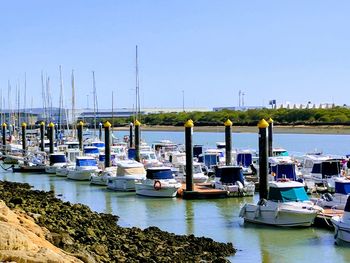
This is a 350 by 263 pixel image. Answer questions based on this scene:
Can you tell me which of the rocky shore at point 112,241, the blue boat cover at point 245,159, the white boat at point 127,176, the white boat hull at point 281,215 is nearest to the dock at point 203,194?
the white boat at point 127,176

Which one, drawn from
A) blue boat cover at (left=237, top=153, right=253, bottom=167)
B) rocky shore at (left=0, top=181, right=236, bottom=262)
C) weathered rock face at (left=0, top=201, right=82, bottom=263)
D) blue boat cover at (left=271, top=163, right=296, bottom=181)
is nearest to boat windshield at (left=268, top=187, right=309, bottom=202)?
rocky shore at (left=0, top=181, right=236, bottom=262)

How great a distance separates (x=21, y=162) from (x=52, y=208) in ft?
144

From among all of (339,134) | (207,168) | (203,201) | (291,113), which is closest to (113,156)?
(207,168)

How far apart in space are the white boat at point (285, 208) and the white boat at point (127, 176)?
52.7 feet

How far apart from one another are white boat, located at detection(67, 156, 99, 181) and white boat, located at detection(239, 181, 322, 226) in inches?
1045

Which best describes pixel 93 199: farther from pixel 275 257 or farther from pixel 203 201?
pixel 275 257

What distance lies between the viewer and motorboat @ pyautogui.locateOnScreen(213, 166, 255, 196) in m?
41.5

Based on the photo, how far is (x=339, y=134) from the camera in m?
141

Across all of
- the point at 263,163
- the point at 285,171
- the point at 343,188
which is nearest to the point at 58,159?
the point at 285,171

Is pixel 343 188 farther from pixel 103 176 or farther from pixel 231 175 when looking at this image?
pixel 103 176

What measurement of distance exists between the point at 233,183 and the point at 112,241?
1891 cm

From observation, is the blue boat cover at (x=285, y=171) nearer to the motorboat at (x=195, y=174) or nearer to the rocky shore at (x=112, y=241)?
the motorboat at (x=195, y=174)

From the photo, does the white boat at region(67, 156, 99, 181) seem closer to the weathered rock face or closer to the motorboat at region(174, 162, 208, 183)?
the motorboat at region(174, 162, 208, 183)

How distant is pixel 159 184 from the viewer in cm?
4212
